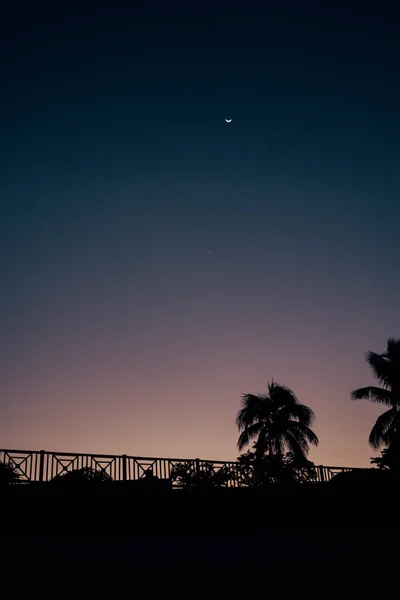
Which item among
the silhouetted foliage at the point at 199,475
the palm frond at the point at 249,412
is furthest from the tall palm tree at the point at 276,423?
the silhouetted foliage at the point at 199,475

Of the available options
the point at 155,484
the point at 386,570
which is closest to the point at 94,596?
the point at 386,570

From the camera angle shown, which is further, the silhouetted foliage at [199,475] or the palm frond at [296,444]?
the palm frond at [296,444]

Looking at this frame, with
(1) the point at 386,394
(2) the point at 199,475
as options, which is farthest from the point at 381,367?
(2) the point at 199,475

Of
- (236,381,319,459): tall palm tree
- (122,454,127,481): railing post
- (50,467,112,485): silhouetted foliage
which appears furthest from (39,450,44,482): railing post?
(236,381,319,459): tall palm tree

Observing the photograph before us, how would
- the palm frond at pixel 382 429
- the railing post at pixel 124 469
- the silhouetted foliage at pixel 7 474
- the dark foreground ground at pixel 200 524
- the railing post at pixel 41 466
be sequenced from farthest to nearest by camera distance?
the palm frond at pixel 382 429, the railing post at pixel 124 469, the railing post at pixel 41 466, the silhouetted foliage at pixel 7 474, the dark foreground ground at pixel 200 524

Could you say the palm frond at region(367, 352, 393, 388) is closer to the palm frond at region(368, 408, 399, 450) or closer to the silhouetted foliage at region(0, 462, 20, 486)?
the palm frond at region(368, 408, 399, 450)

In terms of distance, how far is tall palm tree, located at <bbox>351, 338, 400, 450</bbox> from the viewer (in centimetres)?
2827

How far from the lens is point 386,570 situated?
261 inches

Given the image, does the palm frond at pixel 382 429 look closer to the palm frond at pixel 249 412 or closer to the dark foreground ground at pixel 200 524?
the palm frond at pixel 249 412

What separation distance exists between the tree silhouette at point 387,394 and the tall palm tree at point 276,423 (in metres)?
3.85

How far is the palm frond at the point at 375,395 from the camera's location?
2936 cm

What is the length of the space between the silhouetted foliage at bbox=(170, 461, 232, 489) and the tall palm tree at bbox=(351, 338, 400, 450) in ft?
49.5

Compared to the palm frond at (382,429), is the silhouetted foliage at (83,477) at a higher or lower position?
lower

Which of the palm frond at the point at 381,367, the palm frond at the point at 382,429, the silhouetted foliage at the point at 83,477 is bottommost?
the silhouetted foliage at the point at 83,477
